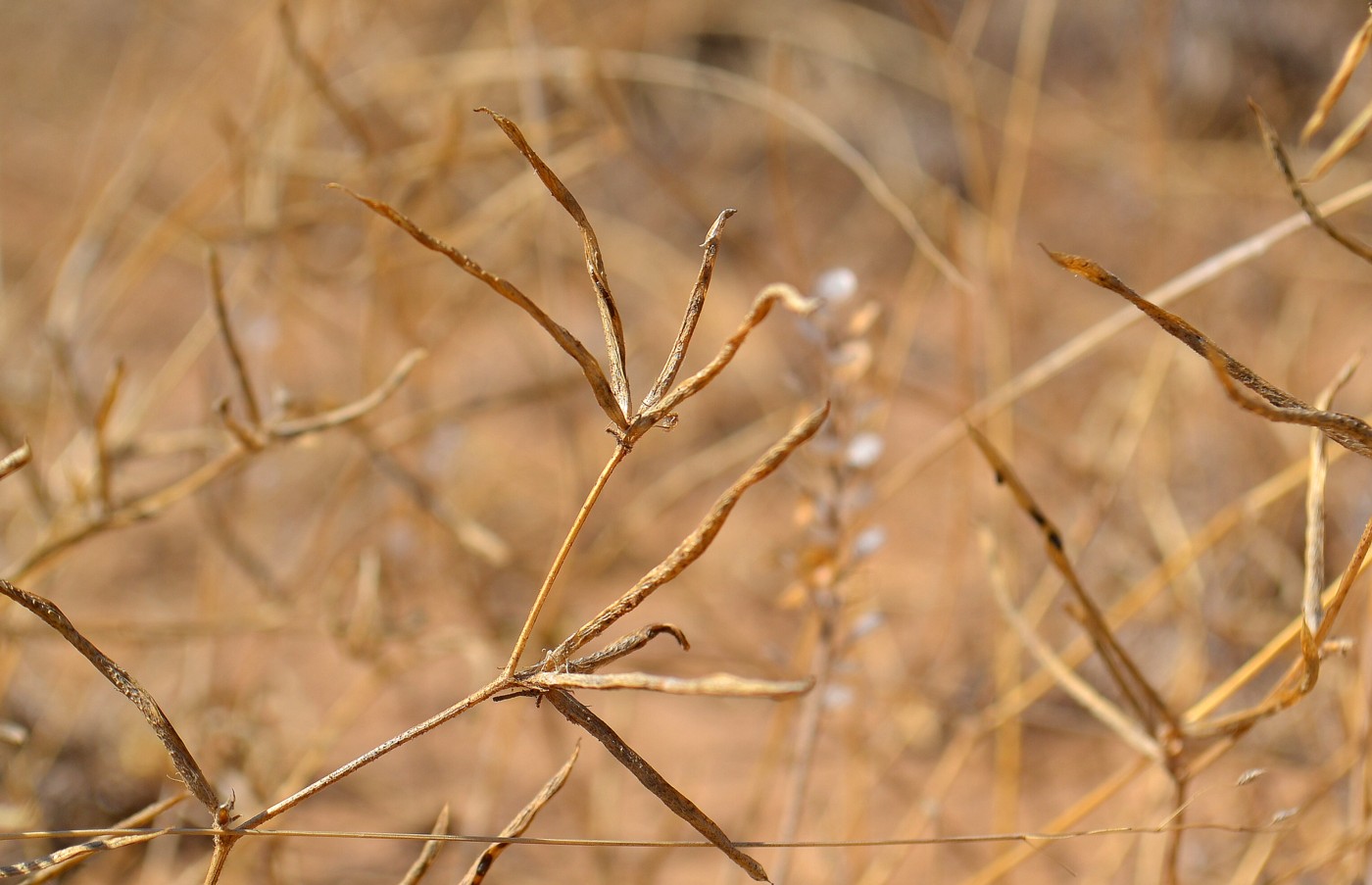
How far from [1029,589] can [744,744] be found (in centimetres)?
35

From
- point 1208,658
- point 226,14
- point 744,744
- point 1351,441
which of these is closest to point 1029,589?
point 1208,658

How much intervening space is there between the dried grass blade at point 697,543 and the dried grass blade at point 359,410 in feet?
0.53

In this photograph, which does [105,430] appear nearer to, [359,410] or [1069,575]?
[359,410]

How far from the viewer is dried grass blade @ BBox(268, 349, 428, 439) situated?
428 millimetres

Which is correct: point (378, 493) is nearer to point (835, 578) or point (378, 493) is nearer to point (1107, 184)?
point (835, 578)

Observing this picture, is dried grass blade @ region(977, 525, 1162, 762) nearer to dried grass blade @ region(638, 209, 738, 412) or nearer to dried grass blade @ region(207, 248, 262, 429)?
dried grass blade @ region(638, 209, 738, 412)

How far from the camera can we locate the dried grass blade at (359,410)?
0.43 metres

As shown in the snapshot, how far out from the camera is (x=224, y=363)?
1.34m

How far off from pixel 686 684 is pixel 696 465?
578mm

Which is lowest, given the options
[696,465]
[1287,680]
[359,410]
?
[1287,680]

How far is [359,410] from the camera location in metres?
0.45

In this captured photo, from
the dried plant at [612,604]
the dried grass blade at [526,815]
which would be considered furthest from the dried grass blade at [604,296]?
the dried grass blade at [526,815]

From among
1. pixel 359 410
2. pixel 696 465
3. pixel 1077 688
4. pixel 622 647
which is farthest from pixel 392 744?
pixel 696 465

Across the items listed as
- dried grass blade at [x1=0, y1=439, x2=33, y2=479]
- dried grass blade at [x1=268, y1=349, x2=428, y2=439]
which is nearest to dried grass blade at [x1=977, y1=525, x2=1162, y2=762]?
dried grass blade at [x1=268, y1=349, x2=428, y2=439]
